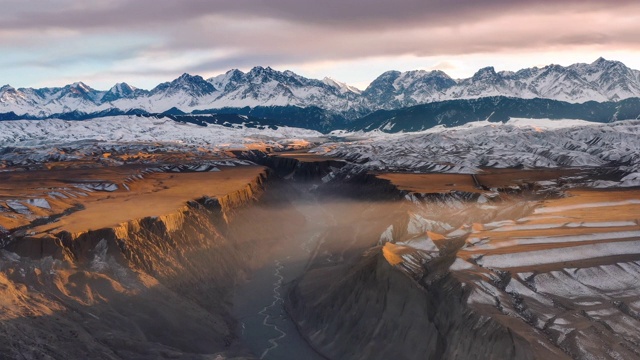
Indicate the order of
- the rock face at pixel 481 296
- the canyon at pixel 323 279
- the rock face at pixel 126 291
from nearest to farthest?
the rock face at pixel 481 296 < the canyon at pixel 323 279 < the rock face at pixel 126 291

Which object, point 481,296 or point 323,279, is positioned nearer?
point 481,296

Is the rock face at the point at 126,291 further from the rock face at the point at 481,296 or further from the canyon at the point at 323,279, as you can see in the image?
the rock face at the point at 481,296

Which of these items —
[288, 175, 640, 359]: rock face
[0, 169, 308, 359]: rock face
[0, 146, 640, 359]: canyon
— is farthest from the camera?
[0, 169, 308, 359]: rock face

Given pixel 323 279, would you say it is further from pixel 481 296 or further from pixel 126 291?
pixel 481 296

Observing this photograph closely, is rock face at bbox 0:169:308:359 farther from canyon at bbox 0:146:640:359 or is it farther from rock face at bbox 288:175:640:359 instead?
rock face at bbox 288:175:640:359

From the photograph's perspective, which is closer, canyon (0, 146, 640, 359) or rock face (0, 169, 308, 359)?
canyon (0, 146, 640, 359)

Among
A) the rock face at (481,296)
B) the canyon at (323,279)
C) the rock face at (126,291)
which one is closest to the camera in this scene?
the rock face at (481,296)

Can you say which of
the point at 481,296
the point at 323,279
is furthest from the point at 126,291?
the point at 481,296

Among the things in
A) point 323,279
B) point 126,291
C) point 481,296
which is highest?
point 481,296

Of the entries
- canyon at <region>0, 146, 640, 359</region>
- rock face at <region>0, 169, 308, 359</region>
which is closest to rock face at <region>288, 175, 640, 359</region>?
canyon at <region>0, 146, 640, 359</region>

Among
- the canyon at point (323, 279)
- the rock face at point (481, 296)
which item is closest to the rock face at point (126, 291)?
the canyon at point (323, 279)

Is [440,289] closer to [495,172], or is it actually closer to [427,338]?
[427,338]
